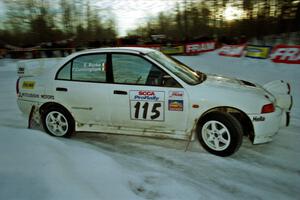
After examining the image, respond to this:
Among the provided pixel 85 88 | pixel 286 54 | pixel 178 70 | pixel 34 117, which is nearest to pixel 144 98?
pixel 178 70

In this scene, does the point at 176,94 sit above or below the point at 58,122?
above

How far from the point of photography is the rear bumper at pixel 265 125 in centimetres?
357

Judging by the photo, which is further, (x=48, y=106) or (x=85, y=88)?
(x=48, y=106)

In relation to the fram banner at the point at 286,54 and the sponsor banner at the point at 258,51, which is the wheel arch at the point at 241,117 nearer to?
the fram banner at the point at 286,54

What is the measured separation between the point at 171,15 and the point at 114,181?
33.8m

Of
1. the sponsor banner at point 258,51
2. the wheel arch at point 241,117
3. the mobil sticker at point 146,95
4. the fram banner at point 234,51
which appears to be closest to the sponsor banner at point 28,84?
the mobil sticker at point 146,95

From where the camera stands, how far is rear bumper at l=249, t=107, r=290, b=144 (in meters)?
3.57

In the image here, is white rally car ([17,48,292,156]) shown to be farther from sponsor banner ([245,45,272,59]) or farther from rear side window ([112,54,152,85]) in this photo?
sponsor banner ([245,45,272,59])

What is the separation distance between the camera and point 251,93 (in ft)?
12.2

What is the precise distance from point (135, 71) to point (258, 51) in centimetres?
→ 1155

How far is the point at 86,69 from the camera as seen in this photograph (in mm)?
4223

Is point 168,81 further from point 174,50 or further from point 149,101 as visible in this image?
point 174,50

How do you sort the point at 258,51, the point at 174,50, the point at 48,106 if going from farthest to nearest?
1. the point at 174,50
2. the point at 258,51
3. the point at 48,106

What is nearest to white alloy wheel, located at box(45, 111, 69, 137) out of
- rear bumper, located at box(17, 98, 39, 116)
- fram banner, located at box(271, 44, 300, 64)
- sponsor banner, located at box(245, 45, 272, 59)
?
rear bumper, located at box(17, 98, 39, 116)
